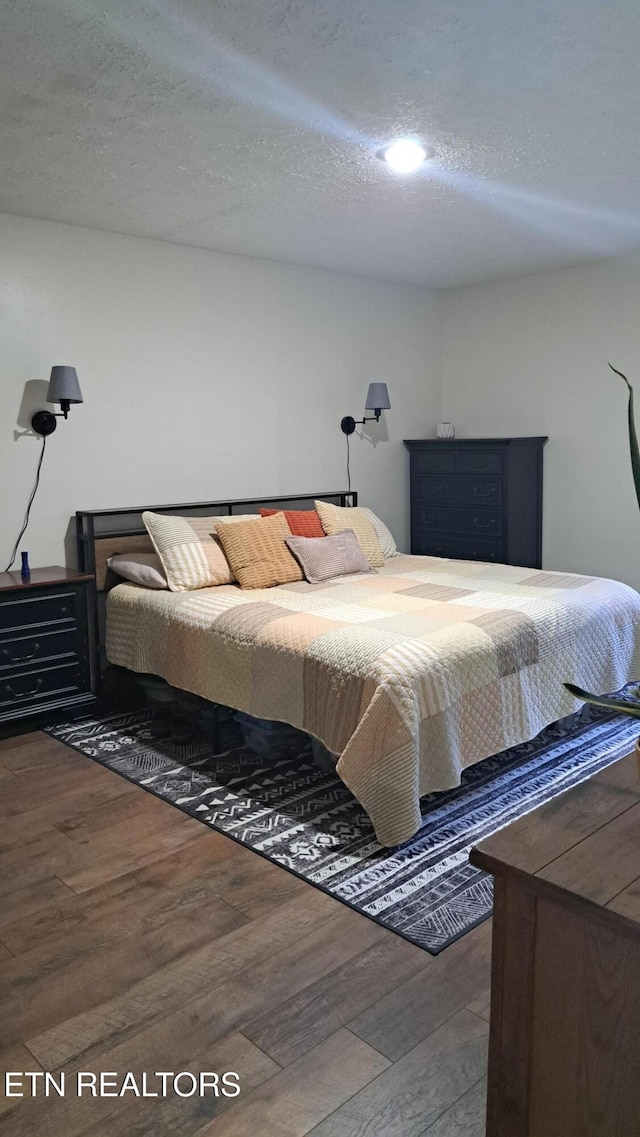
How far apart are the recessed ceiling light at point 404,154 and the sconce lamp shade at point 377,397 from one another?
1993 millimetres

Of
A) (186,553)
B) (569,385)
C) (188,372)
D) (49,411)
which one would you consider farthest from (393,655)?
(569,385)

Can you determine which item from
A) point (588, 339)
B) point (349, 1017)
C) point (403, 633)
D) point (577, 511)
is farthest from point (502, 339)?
point (349, 1017)

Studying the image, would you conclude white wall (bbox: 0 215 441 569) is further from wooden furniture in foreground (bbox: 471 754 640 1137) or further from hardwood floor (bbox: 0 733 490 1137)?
wooden furniture in foreground (bbox: 471 754 640 1137)

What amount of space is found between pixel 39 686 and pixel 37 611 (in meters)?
0.35

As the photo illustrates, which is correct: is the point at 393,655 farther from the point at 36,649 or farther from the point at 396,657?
the point at 36,649

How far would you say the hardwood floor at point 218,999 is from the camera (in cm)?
161

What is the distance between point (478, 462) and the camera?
207 inches

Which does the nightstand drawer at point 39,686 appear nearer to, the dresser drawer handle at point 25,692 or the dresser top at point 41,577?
the dresser drawer handle at point 25,692

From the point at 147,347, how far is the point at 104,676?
5.85 ft

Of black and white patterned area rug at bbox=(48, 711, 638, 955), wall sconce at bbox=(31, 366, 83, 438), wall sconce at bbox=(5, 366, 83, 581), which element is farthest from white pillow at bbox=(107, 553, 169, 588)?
wall sconce at bbox=(31, 366, 83, 438)

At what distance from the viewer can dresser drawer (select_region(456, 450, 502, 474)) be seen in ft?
17.0

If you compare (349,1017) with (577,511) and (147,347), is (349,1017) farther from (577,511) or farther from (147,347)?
(577,511)

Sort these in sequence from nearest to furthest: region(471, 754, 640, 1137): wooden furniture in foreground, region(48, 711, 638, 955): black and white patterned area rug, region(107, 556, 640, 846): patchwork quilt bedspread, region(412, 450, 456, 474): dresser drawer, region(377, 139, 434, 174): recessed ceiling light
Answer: region(471, 754, 640, 1137): wooden furniture in foreground, region(48, 711, 638, 955): black and white patterned area rug, region(107, 556, 640, 846): patchwork quilt bedspread, region(377, 139, 434, 174): recessed ceiling light, region(412, 450, 456, 474): dresser drawer

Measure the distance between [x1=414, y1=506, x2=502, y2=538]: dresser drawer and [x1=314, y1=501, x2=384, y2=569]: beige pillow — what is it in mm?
949
